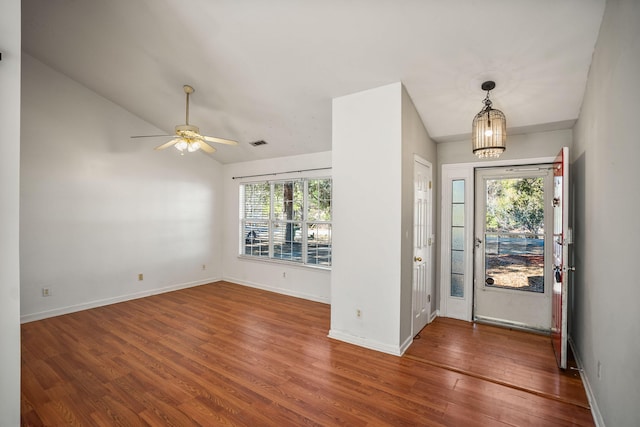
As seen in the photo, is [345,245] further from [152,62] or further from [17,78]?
[152,62]

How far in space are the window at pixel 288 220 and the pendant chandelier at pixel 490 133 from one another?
101 inches

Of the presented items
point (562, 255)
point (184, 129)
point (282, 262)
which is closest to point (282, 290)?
point (282, 262)

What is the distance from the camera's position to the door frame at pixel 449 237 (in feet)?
13.1

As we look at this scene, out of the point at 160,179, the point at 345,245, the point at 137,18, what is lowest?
the point at 345,245

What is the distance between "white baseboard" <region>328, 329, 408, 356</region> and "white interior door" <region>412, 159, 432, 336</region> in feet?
1.62

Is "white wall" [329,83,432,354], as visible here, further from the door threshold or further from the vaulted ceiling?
the door threshold

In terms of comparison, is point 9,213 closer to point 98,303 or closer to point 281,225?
point 98,303

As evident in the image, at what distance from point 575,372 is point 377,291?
187cm

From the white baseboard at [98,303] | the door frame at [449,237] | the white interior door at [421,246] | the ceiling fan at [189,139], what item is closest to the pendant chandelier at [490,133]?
the white interior door at [421,246]

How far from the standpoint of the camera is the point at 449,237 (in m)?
4.12

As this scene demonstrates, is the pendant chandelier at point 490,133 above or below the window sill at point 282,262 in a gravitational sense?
above

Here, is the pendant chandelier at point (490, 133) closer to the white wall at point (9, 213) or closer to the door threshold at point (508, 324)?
the door threshold at point (508, 324)

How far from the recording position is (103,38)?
10.7 ft

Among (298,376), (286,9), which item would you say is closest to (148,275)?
(298,376)
